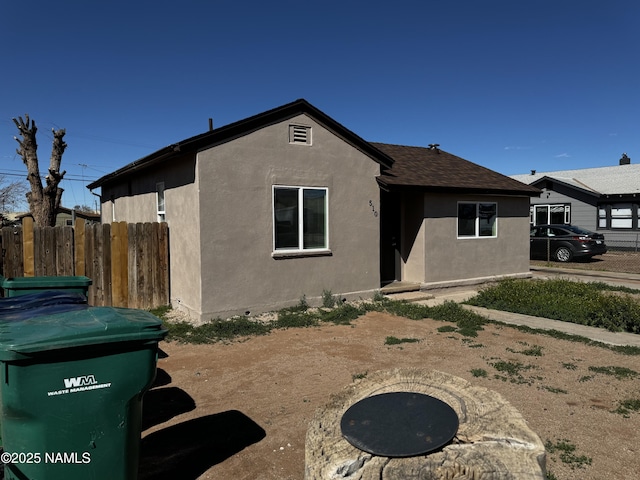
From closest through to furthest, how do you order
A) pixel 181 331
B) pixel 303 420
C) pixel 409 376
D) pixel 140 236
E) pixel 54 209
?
pixel 409 376, pixel 303 420, pixel 181 331, pixel 140 236, pixel 54 209

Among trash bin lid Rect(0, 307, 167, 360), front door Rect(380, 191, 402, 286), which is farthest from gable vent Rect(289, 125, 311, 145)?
trash bin lid Rect(0, 307, 167, 360)

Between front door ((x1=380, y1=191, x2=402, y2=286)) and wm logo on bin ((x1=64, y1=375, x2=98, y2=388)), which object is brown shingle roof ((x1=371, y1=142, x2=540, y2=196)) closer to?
front door ((x1=380, y1=191, x2=402, y2=286))

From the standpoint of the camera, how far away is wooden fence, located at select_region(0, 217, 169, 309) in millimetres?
Result: 8273

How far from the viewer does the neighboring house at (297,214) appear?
843 centimetres

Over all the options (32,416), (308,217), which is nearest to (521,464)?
(32,416)

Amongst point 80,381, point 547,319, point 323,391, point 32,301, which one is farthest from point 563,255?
point 80,381

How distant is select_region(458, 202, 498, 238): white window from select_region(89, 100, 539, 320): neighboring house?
4 cm

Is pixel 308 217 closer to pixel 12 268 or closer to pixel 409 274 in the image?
pixel 409 274

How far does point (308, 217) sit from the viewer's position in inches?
376

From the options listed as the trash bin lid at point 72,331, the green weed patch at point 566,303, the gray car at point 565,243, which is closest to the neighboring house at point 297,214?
the green weed patch at point 566,303

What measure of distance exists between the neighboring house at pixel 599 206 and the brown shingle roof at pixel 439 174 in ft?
45.3

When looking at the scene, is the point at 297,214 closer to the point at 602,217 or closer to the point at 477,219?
the point at 477,219

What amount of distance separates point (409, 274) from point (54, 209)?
494 inches

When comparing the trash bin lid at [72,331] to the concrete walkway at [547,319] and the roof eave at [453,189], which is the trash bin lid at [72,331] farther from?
the roof eave at [453,189]
